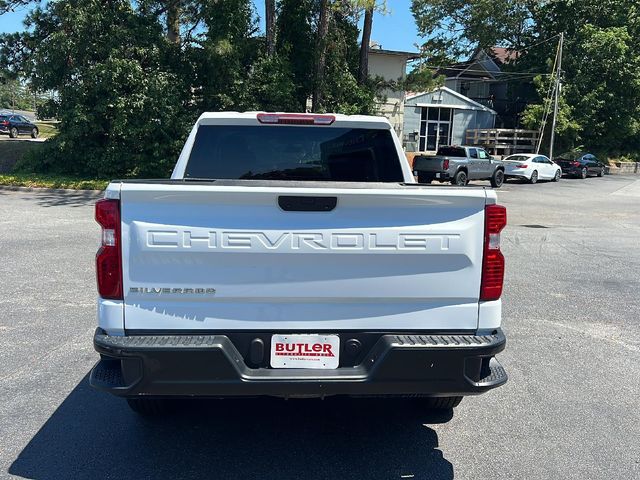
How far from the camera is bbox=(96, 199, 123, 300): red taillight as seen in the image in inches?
113

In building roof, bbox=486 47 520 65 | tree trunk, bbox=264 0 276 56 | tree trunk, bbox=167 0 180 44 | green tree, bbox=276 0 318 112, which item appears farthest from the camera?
building roof, bbox=486 47 520 65

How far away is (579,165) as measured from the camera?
35.1 meters

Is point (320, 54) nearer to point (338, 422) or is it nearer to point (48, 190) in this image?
point (48, 190)

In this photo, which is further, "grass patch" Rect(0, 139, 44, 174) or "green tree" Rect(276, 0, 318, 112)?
"green tree" Rect(276, 0, 318, 112)

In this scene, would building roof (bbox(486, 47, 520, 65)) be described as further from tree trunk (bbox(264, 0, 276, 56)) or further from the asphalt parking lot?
the asphalt parking lot

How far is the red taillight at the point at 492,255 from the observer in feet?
9.88

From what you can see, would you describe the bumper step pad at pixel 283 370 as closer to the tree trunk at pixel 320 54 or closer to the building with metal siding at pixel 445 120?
the tree trunk at pixel 320 54

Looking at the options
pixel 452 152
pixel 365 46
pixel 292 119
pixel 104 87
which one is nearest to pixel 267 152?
pixel 292 119

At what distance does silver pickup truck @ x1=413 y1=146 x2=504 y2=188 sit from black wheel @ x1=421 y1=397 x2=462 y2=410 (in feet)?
67.6

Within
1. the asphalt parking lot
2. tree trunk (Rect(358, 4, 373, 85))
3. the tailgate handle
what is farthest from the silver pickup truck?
the tailgate handle

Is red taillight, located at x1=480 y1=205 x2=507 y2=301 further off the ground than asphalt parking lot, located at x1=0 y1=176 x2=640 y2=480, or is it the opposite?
red taillight, located at x1=480 y1=205 x2=507 y2=301

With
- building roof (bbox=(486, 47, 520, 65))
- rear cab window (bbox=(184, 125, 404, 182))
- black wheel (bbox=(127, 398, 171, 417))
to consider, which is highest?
building roof (bbox=(486, 47, 520, 65))

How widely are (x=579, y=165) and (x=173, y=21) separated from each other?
84.4 feet

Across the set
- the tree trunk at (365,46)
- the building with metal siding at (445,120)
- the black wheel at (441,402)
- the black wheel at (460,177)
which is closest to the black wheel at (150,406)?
the black wheel at (441,402)
